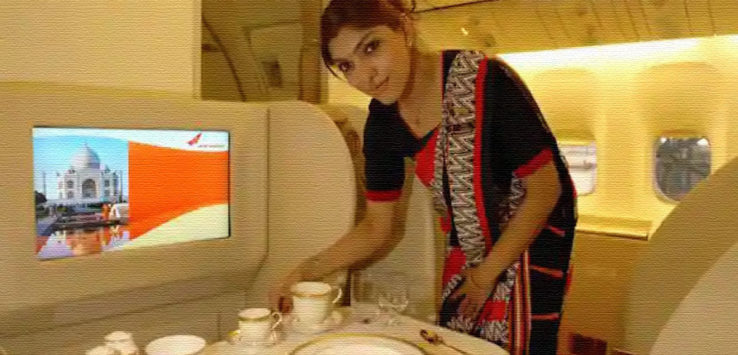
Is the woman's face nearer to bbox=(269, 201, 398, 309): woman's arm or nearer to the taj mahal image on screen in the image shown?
bbox=(269, 201, 398, 309): woman's arm

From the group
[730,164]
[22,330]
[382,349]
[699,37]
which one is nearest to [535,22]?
[699,37]

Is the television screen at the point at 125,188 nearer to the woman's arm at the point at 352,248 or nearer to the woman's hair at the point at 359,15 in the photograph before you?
the woman's arm at the point at 352,248

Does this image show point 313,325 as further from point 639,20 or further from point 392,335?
point 639,20

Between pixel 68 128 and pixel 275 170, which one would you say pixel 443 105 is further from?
pixel 68 128

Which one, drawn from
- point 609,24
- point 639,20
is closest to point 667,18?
point 639,20

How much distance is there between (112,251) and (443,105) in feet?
2.58

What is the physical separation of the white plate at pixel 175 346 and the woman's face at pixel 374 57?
639 mm

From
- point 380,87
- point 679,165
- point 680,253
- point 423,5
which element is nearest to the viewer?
point 380,87

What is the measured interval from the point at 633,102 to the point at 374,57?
2.14 meters

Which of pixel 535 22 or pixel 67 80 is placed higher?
pixel 535 22

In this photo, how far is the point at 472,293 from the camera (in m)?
1.35

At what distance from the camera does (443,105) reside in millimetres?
1263

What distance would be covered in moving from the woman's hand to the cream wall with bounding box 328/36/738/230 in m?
1.31

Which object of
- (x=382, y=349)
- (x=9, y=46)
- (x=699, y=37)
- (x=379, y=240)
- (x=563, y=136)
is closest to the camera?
(x=382, y=349)
